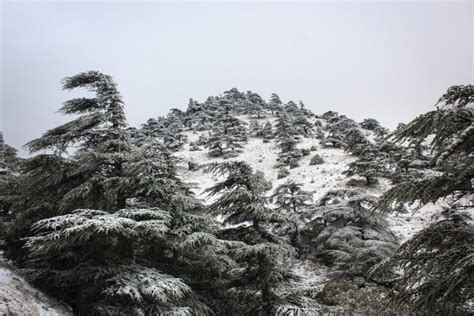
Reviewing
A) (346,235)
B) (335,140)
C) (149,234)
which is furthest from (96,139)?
(335,140)

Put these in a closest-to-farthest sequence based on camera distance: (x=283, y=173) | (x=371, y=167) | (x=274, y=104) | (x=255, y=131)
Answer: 1. (x=371, y=167)
2. (x=283, y=173)
3. (x=255, y=131)
4. (x=274, y=104)

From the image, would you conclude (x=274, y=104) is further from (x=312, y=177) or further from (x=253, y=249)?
(x=253, y=249)

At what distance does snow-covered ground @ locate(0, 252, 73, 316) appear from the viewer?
603cm

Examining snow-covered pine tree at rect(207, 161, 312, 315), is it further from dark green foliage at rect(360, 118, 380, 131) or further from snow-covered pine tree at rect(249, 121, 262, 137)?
dark green foliage at rect(360, 118, 380, 131)

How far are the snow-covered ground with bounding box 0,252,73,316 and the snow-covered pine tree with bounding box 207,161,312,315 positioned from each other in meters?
4.72

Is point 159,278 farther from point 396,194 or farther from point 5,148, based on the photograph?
point 5,148

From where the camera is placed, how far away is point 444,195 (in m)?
4.61

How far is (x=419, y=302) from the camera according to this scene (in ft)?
14.4

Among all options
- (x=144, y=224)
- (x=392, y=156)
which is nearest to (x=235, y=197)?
(x=144, y=224)

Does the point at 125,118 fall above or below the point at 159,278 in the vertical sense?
above

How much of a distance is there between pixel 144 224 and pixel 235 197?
2.59 meters

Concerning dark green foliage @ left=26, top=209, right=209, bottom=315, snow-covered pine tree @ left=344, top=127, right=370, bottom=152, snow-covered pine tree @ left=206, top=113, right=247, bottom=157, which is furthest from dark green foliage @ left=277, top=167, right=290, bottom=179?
dark green foliage @ left=26, top=209, right=209, bottom=315

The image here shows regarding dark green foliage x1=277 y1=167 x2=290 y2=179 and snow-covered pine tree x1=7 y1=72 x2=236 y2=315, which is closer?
snow-covered pine tree x1=7 y1=72 x2=236 y2=315

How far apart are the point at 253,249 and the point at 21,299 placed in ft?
17.7
